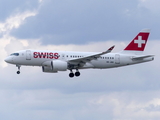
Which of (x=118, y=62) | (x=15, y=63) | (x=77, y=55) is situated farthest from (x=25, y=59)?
(x=118, y=62)

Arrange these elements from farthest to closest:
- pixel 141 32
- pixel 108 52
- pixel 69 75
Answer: pixel 141 32 → pixel 69 75 → pixel 108 52

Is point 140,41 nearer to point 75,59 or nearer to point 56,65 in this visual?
point 75,59

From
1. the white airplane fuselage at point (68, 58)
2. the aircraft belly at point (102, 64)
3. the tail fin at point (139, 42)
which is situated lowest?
the aircraft belly at point (102, 64)

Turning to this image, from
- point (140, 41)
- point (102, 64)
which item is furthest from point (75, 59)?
point (140, 41)

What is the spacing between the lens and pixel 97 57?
4488 inches

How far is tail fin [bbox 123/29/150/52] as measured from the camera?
12324 centimetres

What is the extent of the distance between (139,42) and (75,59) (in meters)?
17.0

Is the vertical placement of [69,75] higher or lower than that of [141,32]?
lower

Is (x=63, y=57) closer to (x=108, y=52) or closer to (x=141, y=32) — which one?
(x=108, y=52)

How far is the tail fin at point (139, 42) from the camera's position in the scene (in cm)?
12324

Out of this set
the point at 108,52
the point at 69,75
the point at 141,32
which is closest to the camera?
the point at 108,52

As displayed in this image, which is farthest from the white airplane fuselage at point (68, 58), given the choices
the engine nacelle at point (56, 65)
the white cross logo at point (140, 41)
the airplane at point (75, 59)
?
the white cross logo at point (140, 41)

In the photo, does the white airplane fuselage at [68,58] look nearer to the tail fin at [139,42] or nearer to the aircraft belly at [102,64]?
the aircraft belly at [102,64]

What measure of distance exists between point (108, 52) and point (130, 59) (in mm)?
11190
